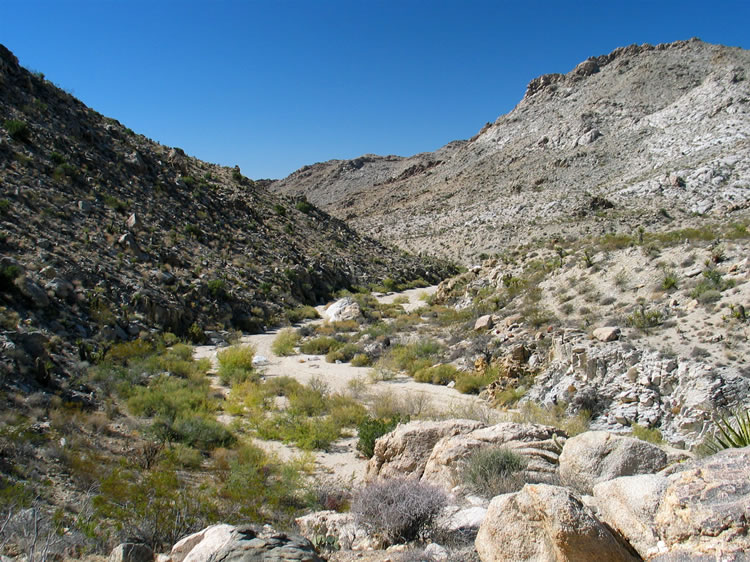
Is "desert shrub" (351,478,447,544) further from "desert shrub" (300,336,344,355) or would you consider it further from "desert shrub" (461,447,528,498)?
"desert shrub" (300,336,344,355)

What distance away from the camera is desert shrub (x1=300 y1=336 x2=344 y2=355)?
16.9 meters

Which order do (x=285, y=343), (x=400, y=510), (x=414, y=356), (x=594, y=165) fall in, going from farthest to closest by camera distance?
(x=594, y=165) → (x=285, y=343) → (x=414, y=356) → (x=400, y=510)

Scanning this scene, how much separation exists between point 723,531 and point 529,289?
14391mm

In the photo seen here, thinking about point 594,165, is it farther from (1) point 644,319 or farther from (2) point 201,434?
(2) point 201,434

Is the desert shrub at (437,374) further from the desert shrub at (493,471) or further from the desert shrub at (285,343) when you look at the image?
the desert shrub at (493,471)

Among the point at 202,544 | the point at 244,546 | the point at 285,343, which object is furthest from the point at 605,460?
the point at 285,343

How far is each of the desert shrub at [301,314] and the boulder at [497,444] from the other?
1668cm

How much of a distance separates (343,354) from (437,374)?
425 centimetres

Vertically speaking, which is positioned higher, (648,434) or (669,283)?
(669,283)

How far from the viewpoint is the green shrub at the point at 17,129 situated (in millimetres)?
22375

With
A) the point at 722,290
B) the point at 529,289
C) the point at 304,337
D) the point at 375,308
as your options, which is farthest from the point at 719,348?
the point at 375,308

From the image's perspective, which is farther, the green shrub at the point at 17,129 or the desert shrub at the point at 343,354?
the green shrub at the point at 17,129

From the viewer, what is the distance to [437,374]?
12797mm

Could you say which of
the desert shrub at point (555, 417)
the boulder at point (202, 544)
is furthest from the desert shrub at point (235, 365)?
the boulder at point (202, 544)
